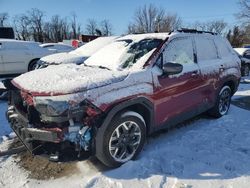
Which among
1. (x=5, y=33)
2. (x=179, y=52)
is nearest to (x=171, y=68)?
(x=179, y=52)

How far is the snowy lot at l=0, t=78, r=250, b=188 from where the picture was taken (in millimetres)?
3572

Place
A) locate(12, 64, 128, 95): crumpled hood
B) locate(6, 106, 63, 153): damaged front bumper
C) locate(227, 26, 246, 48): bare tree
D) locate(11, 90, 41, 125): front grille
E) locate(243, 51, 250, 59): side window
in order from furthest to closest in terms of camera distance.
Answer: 1. locate(227, 26, 246, 48): bare tree
2. locate(243, 51, 250, 59): side window
3. locate(11, 90, 41, 125): front grille
4. locate(12, 64, 128, 95): crumpled hood
5. locate(6, 106, 63, 153): damaged front bumper

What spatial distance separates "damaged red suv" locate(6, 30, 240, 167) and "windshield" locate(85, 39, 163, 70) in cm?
1

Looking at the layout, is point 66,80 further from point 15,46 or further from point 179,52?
point 15,46

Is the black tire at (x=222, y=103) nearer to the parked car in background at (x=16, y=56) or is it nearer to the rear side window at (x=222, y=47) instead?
the rear side window at (x=222, y=47)

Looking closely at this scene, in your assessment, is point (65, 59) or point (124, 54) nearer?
point (124, 54)

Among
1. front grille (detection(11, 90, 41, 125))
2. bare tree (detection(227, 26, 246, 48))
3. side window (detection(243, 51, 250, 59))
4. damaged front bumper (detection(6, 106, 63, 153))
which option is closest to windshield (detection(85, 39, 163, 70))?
front grille (detection(11, 90, 41, 125))

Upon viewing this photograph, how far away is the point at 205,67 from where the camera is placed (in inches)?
203

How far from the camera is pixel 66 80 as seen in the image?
Answer: 12.0ft

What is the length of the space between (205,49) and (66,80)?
9.32 feet

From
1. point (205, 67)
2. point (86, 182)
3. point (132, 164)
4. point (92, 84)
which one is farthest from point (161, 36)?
point (86, 182)

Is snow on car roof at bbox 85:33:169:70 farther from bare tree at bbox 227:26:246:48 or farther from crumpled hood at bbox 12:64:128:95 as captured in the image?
bare tree at bbox 227:26:246:48

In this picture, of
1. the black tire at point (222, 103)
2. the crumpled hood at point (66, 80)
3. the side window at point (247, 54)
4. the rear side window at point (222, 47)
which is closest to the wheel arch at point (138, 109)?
the crumpled hood at point (66, 80)

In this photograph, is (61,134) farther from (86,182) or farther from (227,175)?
(227,175)
